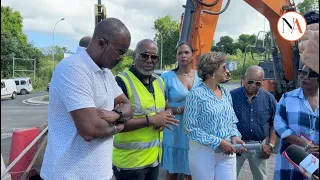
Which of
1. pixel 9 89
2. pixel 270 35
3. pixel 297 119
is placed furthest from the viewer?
pixel 9 89

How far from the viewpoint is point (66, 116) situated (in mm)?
2086

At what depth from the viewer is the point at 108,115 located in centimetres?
223

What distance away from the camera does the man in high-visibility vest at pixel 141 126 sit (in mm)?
3102

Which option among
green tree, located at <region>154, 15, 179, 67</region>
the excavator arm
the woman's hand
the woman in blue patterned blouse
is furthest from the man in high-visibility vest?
green tree, located at <region>154, 15, 179, 67</region>

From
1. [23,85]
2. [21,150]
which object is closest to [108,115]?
[21,150]

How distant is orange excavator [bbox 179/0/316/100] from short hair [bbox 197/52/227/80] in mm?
1875

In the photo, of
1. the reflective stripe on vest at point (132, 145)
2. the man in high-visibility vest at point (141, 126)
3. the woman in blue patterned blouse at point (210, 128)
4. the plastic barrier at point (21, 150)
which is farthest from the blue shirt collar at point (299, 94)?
the plastic barrier at point (21, 150)

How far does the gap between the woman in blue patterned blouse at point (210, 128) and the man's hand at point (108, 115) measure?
1132 millimetres

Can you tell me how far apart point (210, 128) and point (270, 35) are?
4.82m

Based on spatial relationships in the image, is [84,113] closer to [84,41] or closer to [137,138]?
[137,138]

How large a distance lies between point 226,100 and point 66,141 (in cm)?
183

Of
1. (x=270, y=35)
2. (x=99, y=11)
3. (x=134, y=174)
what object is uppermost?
(x=99, y=11)

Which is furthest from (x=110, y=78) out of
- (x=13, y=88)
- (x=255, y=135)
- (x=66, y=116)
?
(x=13, y=88)

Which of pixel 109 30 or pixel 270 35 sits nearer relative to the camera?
pixel 109 30
